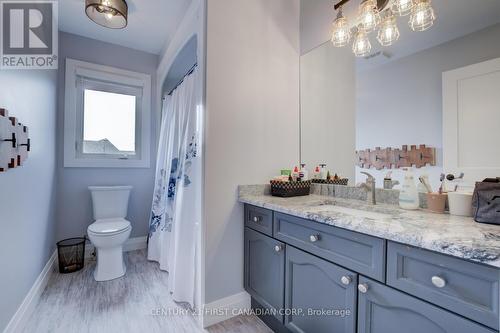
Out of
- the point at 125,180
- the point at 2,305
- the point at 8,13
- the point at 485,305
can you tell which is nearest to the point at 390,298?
the point at 485,305

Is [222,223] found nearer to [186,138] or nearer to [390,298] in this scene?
[186,138]

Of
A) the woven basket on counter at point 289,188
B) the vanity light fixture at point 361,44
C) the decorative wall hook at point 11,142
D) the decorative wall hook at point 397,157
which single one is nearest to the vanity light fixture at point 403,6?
the vanity light fixture at point 361,44

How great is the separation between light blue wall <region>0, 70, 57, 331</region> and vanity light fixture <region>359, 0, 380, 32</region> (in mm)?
2132

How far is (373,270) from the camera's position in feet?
2.97

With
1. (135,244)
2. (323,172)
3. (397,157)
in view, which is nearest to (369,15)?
(397,157)

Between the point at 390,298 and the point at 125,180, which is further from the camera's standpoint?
the point at 125,180

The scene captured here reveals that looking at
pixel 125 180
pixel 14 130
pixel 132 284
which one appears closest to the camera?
pixel 14 130

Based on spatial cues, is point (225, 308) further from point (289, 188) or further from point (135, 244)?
point (135, 244)

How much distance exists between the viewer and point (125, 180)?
111 inches

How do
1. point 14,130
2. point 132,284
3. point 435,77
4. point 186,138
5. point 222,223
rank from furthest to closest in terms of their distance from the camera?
point 132,284
point 186,138
point 222,223
point 14,130
point 435,77

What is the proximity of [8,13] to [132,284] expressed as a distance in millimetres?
2163

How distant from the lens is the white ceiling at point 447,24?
3.51ft

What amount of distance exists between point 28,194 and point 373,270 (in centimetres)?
222

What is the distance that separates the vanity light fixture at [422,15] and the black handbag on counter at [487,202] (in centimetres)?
87
